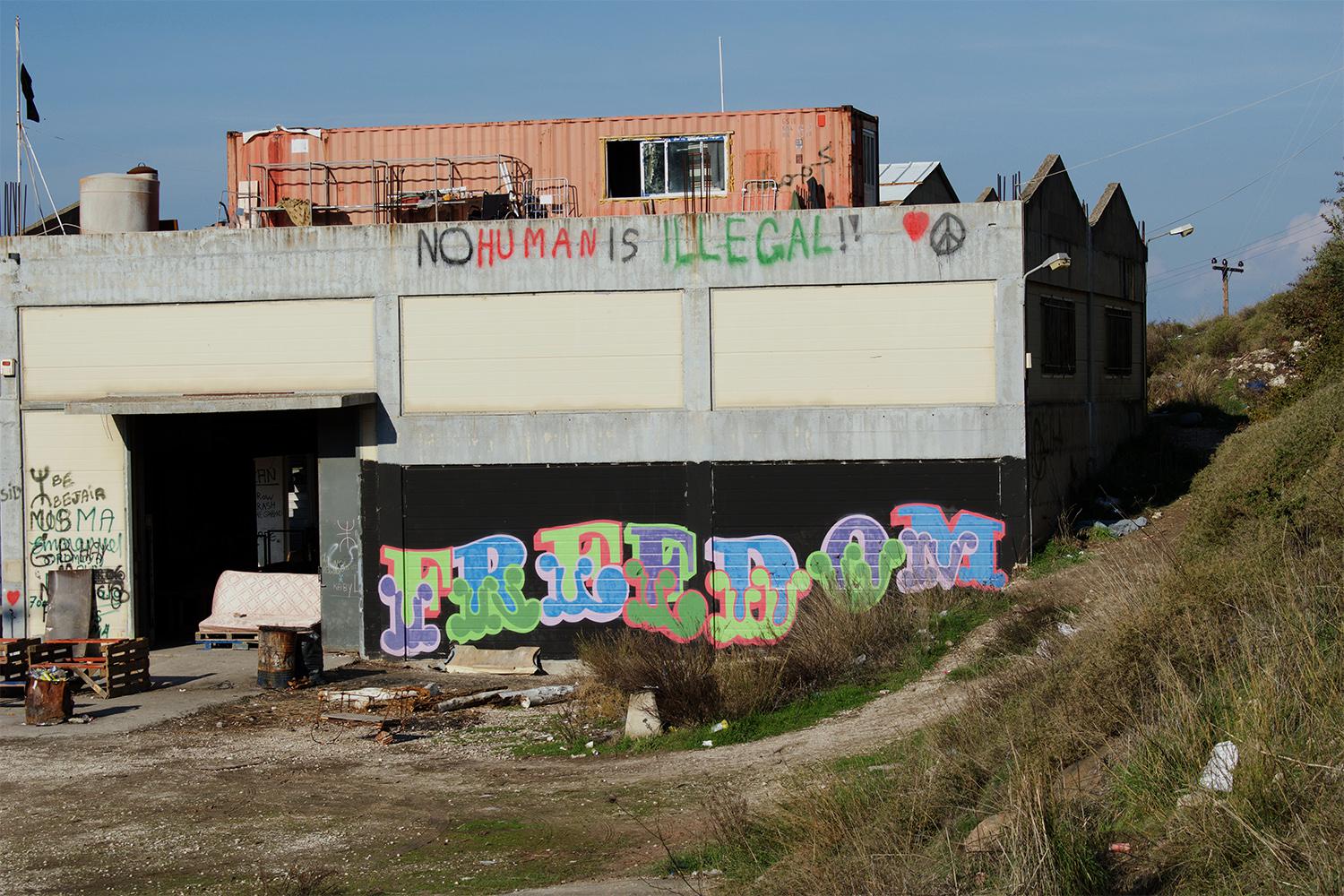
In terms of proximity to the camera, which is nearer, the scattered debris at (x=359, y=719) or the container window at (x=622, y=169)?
the scattered debris at (x=359, y=719)

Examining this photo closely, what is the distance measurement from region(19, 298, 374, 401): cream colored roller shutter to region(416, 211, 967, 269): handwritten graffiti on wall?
1941 mm

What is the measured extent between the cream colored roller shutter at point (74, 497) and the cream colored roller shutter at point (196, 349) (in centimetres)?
64

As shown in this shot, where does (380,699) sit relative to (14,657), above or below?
below

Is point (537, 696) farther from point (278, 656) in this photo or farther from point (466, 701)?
point (278, 656)

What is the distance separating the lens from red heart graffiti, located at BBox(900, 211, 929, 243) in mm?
19828

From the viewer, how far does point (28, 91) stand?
23.1 m

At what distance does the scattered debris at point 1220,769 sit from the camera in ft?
24.5

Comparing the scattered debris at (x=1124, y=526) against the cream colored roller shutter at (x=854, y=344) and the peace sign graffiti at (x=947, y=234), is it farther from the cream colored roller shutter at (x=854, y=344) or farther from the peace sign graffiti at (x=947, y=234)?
the peace sign graffiti at (x=947, y=234)

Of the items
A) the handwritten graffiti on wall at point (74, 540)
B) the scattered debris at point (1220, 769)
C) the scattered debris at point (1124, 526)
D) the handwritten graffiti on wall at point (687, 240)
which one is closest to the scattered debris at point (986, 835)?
the scattered debris at point (1220, 769)

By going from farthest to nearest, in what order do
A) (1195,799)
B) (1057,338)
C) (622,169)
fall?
(622,169) < (1057,338) < (1195,799)

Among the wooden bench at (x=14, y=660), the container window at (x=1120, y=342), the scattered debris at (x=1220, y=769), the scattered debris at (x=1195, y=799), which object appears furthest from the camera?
the container window at (x=1120, y=342)

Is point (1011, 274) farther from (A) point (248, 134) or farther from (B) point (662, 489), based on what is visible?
(A) point (248, 134)

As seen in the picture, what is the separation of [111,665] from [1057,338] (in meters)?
15.8

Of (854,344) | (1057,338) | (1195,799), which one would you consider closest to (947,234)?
(854,344)
